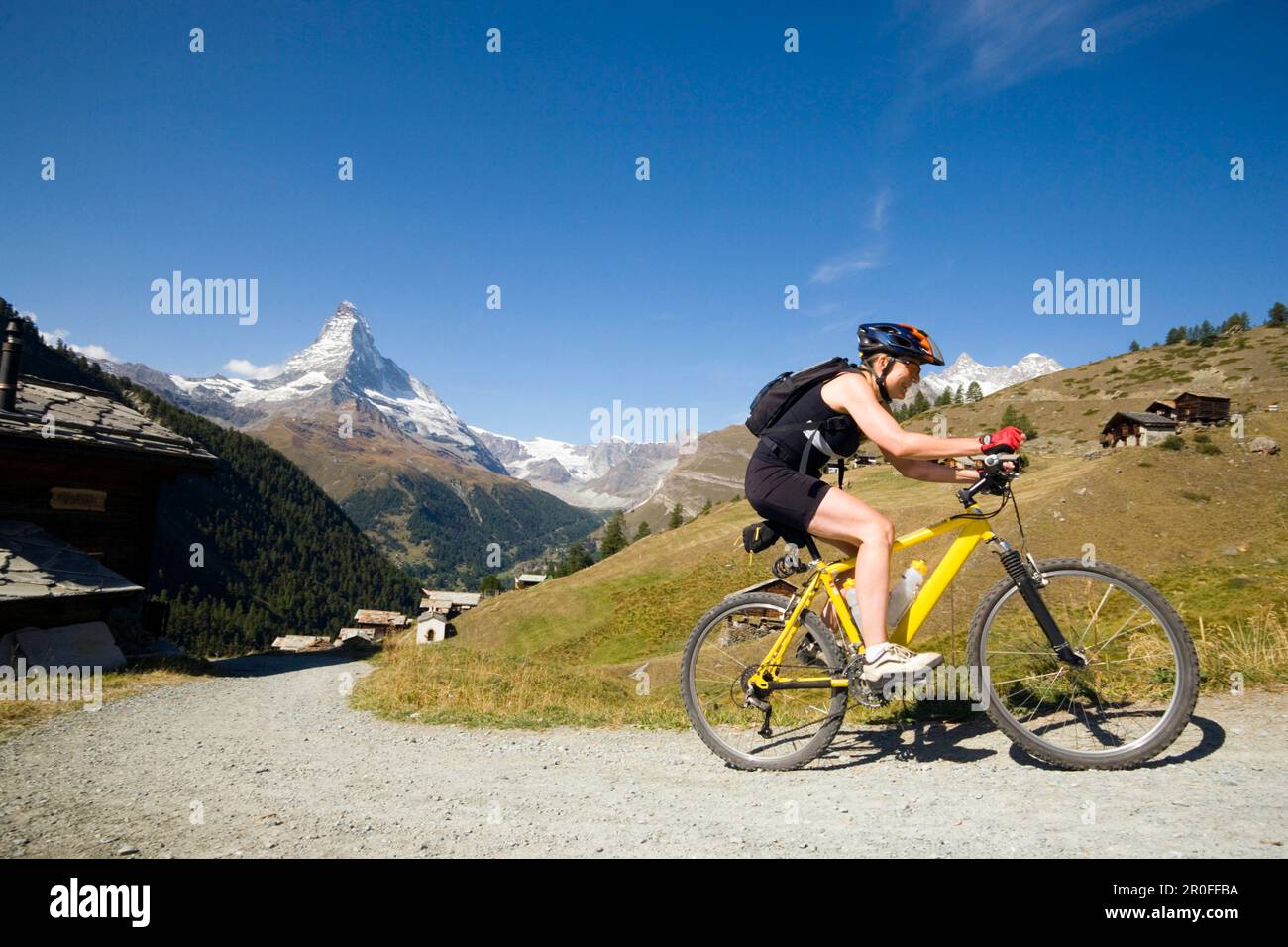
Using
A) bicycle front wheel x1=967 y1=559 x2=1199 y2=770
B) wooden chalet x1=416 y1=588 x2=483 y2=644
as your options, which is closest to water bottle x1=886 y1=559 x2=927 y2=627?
bicycle front wheel x1=967 y1=559 x2=1199 y2=770

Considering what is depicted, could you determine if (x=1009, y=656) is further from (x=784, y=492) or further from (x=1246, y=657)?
(x=1246, y=657)

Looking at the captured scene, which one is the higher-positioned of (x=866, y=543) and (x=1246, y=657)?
(x=866, y=543)

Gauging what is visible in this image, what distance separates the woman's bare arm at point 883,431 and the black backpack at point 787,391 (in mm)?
205

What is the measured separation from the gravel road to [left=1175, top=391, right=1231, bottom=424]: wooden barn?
94.5m

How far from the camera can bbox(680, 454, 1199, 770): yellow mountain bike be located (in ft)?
15.8

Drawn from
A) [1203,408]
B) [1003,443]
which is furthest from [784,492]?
[1203,408]

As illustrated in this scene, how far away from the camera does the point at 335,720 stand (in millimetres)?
8633

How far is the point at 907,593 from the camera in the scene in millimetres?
5223

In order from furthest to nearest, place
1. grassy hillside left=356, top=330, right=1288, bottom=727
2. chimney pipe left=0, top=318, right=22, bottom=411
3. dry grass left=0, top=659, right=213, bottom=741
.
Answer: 1. chimney pipe left=0, top=318, right=22, bottom=411
2. grassy hillside left=356, top=330, right=1288, bottom=727
3. dry grass left=0, top=659, right=213, bottom=741

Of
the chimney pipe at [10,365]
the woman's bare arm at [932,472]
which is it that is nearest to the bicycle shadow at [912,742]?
the woman's bare arm at [932,472]

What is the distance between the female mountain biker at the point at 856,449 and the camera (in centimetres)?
494

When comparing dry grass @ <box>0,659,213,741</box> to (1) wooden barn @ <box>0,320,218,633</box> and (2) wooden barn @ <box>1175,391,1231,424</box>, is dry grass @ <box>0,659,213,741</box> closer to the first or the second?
(1) wooden barn @ <box>0,320,218,633</box>

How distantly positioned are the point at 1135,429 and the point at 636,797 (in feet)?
299
